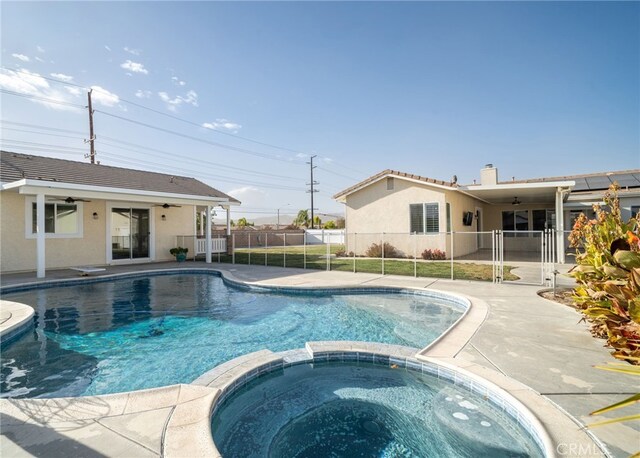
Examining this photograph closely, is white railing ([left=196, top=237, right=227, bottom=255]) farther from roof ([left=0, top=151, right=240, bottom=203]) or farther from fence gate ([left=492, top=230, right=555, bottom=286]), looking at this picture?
fence gate ([left=492, top=230, right=555, bottom=286])

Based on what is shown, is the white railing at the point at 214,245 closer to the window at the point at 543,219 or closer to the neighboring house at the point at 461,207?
the neighboring house at the point at 461,207

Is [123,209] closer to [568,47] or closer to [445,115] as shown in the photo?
[445,115]

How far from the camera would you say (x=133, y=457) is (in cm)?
217

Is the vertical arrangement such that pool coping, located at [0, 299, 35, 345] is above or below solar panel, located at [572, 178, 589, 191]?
below

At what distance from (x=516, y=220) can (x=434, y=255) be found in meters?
8.50

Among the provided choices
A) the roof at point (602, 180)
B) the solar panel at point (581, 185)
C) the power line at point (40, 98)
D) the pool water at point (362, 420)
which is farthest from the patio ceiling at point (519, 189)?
the power line at point (40, 98)

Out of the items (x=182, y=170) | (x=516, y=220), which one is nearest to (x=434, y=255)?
(x=516, y=220)

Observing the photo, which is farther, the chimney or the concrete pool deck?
the chimney

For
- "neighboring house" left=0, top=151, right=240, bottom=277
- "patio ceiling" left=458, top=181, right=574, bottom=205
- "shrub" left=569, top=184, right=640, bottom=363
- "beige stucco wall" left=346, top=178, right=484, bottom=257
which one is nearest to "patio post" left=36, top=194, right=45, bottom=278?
"neighboring house" left=0, top=151, right=240, bottom=277

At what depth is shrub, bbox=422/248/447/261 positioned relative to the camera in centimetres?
1487

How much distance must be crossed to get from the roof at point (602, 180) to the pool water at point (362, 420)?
67.1 feet

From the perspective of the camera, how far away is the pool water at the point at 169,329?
14.3ft

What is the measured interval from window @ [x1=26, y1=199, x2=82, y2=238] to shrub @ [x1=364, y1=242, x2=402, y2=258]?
13563 millimetres

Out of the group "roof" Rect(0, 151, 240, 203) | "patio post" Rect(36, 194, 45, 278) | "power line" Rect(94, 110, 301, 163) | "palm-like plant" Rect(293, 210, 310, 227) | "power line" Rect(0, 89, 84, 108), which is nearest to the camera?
"patio post" Rect(36, 194, 45, 278)
